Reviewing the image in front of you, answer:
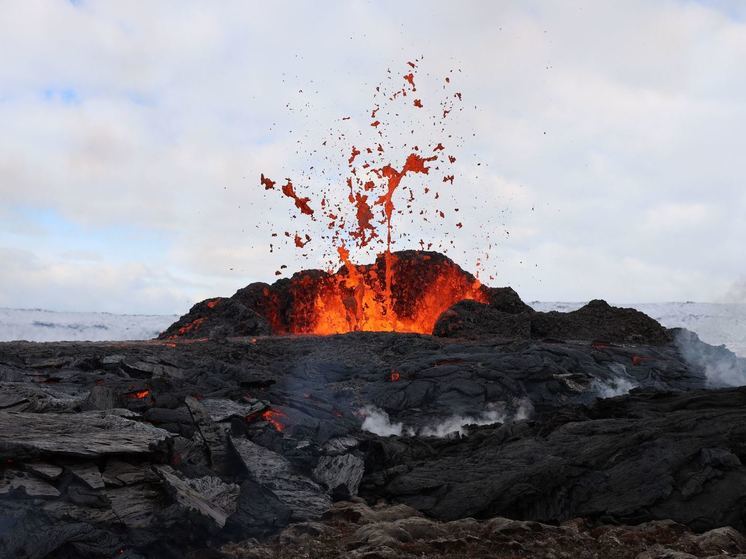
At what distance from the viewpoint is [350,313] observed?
→ 38062 millimetres

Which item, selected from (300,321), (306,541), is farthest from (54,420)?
(300,321)

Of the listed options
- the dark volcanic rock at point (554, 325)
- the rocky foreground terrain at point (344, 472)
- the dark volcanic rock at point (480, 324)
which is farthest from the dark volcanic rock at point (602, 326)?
the rocky foreground terrain at point (344, 472)

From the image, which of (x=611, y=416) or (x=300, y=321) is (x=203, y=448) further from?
(x=300, y=321)

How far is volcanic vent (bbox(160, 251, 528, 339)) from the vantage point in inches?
1508

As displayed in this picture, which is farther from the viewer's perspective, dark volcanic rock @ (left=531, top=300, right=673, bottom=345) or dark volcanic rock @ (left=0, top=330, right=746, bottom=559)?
dark volcanic rock @ (left=531, top=300, right=673, bottom=345)

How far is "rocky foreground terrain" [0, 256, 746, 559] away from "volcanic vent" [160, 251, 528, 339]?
63.1 ft

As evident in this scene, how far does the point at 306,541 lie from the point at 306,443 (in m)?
3.60

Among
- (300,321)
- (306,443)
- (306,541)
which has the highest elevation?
(300,321)

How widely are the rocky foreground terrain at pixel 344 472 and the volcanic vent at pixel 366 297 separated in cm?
1924

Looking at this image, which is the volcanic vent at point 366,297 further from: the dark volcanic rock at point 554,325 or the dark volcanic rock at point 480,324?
the dark volcanic rock at point 480,324

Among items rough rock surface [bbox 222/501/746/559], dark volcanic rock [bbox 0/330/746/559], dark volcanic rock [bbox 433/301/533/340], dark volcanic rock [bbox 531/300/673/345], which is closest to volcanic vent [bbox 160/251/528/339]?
dark volcanic rock [bbox 531/300/673/345]

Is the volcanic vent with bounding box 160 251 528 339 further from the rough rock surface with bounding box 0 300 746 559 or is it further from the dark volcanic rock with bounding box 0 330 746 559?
the rough rock surface with bounding box 0 300 746 559

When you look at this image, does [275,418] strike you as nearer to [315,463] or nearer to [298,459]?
[298,459]

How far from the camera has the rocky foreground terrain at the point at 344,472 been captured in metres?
8.88
